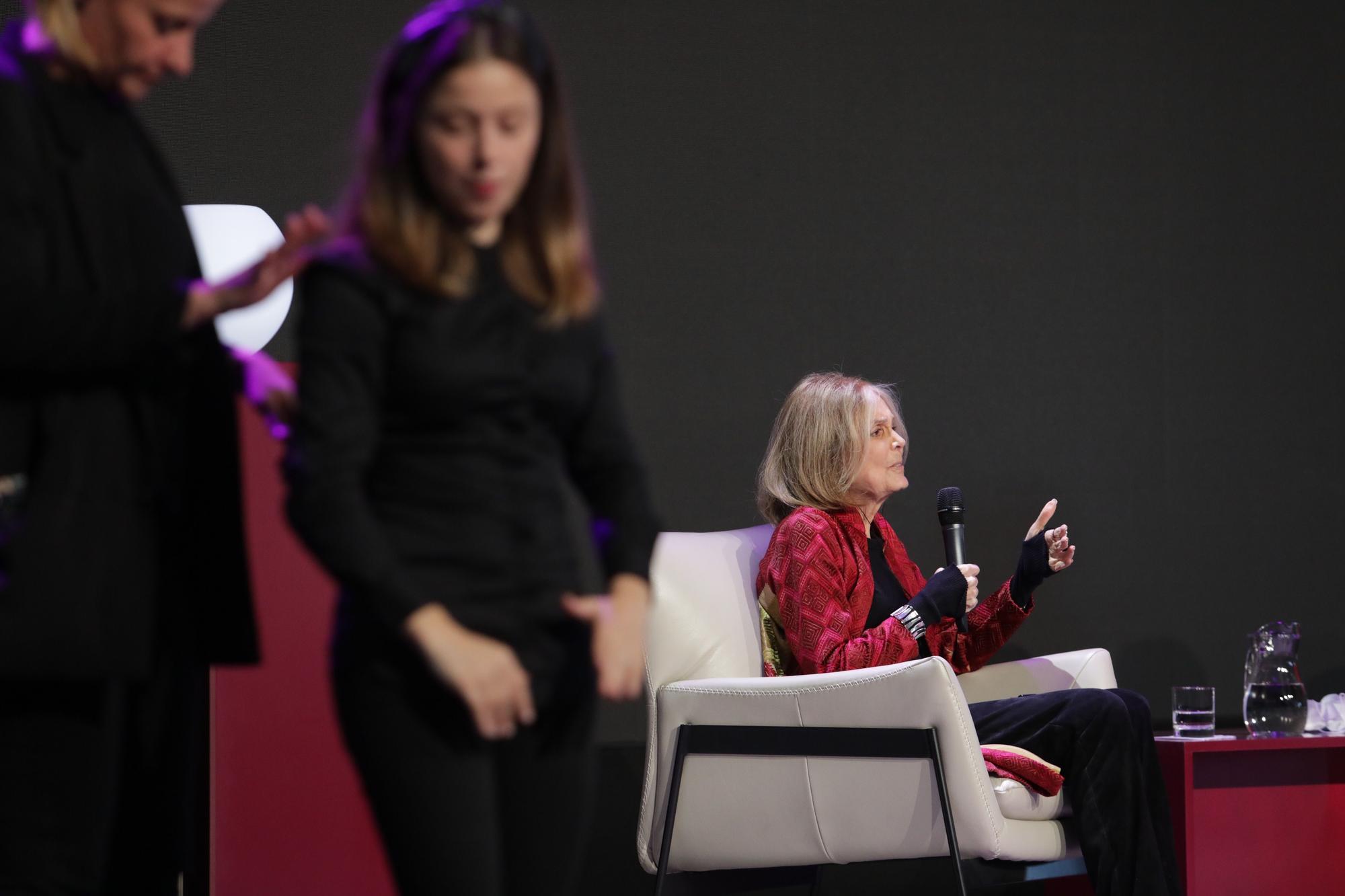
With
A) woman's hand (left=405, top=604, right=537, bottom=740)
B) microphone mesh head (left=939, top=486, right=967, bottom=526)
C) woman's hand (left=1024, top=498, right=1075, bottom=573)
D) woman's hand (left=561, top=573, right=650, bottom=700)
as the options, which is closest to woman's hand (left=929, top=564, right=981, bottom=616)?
microphone mesh head (left=939, top=486, right=967, bottom=526)

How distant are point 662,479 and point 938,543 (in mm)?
778

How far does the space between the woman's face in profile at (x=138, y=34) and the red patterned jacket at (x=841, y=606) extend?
1872 millimetres

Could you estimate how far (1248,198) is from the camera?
4.27 metres

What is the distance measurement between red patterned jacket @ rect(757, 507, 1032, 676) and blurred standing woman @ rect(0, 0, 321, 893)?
5.60 ft

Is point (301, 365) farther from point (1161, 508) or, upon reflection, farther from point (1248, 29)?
point (1248, 29)

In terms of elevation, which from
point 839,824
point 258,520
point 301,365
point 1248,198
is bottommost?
point 839,824

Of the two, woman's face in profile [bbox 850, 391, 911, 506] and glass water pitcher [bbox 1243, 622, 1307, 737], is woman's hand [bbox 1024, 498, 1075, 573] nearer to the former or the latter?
woman's face in profile [bbox 850, 391, 911, 506]

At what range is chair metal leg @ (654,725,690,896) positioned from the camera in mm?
2682

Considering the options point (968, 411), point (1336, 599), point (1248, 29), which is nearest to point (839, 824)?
point (968, 411)

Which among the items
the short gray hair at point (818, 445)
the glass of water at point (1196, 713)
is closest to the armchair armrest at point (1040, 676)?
the glass of water at point (1196, 713)

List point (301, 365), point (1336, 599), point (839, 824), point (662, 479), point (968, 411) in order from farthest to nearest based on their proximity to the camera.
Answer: point (1336, 599) → point (968, 411) → point (662, 479) → point (839, 824) → point (301, 365)

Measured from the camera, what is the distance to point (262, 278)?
3.62 ft

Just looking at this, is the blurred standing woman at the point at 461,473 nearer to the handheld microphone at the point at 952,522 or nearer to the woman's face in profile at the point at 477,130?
the woman's face in profile at the point at 477,130

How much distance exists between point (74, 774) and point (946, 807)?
1646 mm
